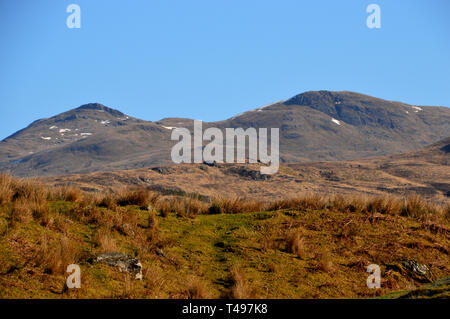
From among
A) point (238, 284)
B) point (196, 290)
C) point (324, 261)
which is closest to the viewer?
point (196, 290)

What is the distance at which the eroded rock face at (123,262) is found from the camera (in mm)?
9922

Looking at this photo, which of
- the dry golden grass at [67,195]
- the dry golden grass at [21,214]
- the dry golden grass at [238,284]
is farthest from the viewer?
the dry golden grass at [67,195]

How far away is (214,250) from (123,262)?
2779 millimetres

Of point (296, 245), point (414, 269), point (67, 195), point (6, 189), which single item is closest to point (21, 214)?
point (6, 189)

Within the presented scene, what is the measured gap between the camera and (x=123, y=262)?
1009cm

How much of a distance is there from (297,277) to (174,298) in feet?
10.3

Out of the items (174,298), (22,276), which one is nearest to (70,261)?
(22,276)

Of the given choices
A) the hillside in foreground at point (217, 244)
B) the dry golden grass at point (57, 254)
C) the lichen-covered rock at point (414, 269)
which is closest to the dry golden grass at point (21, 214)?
the hillside in foreground at point (217, 244)

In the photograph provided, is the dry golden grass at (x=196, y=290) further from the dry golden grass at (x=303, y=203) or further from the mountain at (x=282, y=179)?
the mountain at (x=282, y=179)

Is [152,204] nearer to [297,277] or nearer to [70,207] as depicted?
[70,207]

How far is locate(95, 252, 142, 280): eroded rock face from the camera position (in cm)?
992

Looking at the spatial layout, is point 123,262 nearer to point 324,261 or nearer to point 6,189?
point 6,189

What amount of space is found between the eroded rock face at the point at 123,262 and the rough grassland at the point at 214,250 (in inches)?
6.6

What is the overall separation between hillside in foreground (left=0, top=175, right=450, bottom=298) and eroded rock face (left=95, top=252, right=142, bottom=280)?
14 centimetres
